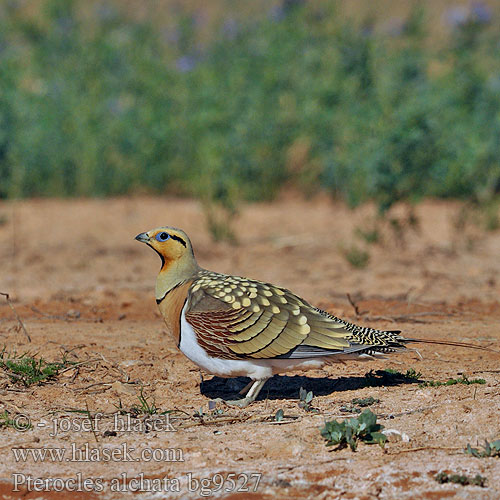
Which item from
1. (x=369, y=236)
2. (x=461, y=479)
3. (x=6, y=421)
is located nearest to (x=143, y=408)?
(x=6, y=421)

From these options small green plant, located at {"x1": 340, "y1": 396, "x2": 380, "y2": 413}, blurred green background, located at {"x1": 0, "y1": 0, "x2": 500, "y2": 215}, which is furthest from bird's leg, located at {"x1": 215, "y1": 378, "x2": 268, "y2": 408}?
blurred green background, located at {"x1": 0, "y1": 0, "x2": 500, "y2": 215}

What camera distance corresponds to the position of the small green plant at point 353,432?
3.88 metres

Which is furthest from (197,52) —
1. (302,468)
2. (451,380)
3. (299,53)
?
(302,468)

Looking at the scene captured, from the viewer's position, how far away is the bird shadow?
493cm

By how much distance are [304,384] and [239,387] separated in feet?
1.35

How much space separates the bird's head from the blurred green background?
201 inches

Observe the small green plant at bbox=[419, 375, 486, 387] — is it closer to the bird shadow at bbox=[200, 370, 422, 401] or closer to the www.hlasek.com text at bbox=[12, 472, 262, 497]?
the bird shadow at bbox=[200, 370, 422, 401]

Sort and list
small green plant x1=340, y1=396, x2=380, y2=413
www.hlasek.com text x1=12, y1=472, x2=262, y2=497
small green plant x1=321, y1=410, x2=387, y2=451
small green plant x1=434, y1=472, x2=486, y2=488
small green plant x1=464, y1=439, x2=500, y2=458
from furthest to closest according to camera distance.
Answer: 1. small green plant x1=340, y1=396, x2=380, y2=413
2. small green plant x1=321, y1=410, x2=387, y2=451
3. small green plant x1=464, y1=439, x2=500, y2=458
4. www.hlasek.com text x1=12, y1=472, x2=262, y2=497
5. small green plant x1=434, y1=472, x2=486, y2=488

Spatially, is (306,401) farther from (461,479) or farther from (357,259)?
(357,259)

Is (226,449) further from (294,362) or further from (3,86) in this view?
(3,86)

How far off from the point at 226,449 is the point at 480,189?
7.49 meters

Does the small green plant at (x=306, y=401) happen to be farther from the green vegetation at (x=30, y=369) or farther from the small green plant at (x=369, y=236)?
the small green plant at (x=369, y=236)

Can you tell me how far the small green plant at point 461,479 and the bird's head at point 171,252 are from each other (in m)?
1.98

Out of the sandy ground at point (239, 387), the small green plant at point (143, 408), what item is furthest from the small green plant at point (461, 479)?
the small green plant at point (143, 408)
